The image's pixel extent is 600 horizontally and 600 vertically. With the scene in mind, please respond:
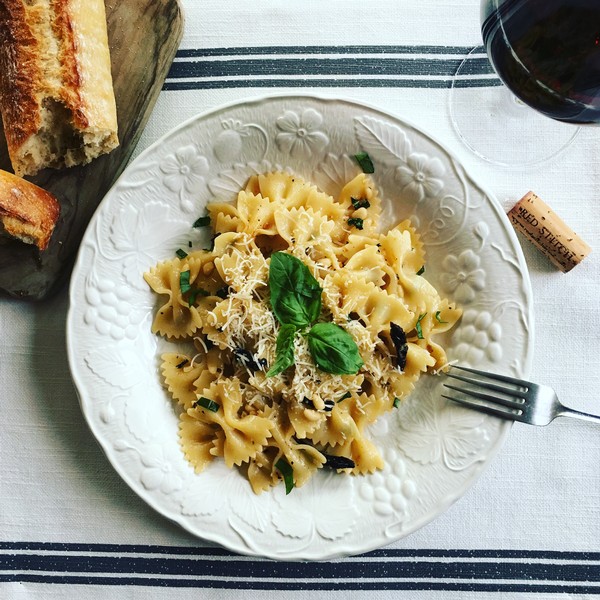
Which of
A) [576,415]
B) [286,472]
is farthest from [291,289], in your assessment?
[576,415]

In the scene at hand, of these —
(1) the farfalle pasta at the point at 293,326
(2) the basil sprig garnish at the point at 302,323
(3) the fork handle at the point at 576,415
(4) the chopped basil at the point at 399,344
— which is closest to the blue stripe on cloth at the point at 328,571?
(1) the farfalle pasta at the point at 293,326

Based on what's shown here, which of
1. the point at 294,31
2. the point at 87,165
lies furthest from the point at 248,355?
the point at 294,31

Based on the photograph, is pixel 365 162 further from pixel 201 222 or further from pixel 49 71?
pixel 49 71

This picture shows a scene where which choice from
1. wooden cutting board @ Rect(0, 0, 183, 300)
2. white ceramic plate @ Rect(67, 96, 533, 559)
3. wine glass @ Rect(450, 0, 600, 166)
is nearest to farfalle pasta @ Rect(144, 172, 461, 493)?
white ceramic plate @ Rect(67, 96, 533, 559)

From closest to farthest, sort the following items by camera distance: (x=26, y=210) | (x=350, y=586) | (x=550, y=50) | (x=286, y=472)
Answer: (x=550, y=50) < (x=26, y=210) < (x=286, y=472) < (x=350, y=586)

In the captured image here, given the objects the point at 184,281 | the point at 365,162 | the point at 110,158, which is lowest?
the point at 184,281

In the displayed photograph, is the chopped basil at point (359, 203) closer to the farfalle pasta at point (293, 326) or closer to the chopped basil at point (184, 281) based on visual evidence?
the farfalle pasta at point (293, 326)

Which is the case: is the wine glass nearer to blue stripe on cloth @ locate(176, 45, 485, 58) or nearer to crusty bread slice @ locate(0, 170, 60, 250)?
blue stripe on cloth @ locate(176, 45, 485, 58)
